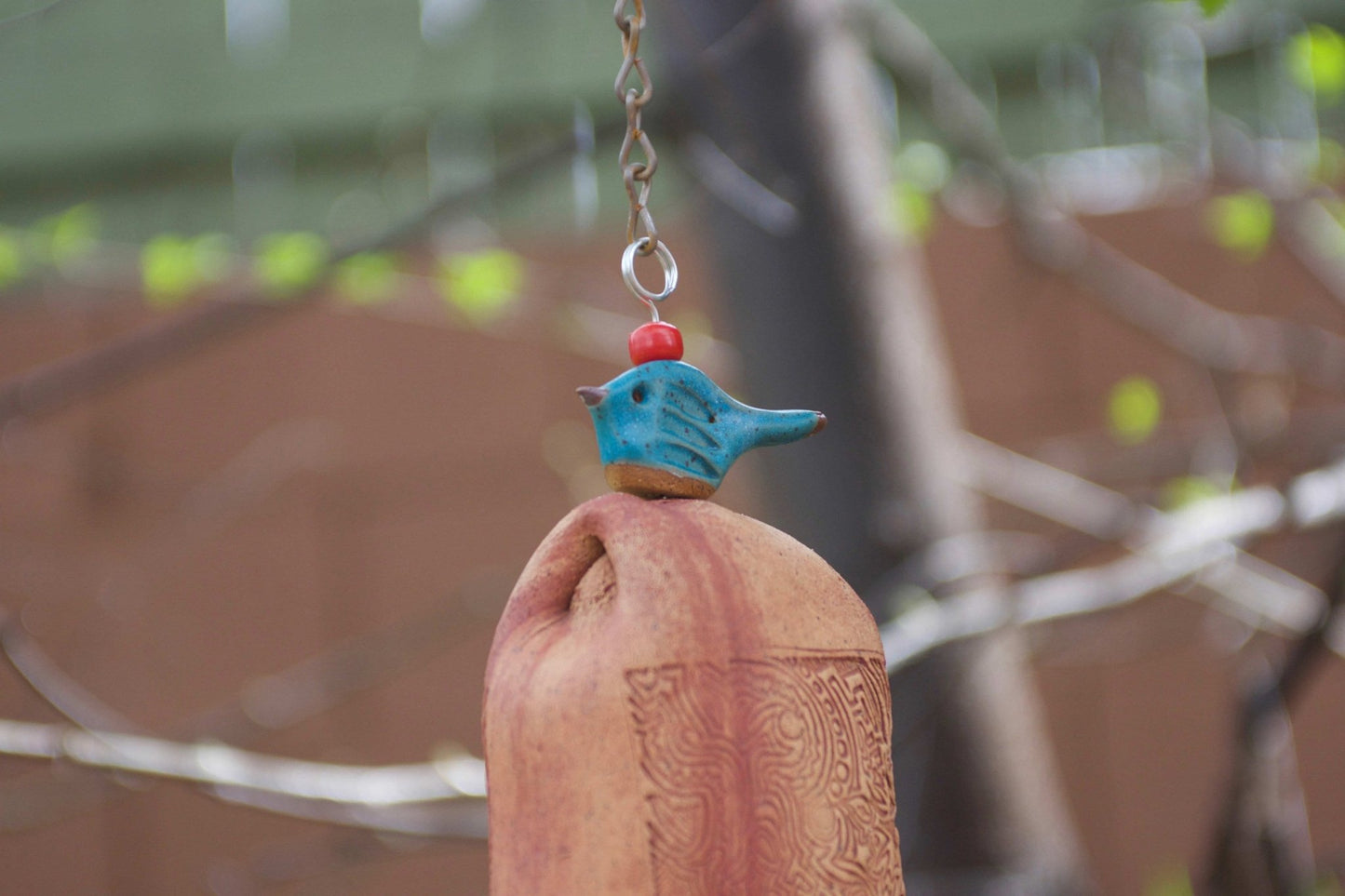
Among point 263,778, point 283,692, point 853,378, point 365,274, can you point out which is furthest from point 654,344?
point 283,692

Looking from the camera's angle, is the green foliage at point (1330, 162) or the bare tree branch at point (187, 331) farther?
the green foliage at point (1330, 162)

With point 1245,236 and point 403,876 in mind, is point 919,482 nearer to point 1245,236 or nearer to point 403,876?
point 1245,236

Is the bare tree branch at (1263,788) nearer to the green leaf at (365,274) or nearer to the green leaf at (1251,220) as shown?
the green leaf at (1251,220)

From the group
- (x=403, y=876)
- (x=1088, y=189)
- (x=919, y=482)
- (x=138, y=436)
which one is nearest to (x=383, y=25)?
(x=138, y=436)

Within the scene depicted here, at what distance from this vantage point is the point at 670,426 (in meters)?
0.96

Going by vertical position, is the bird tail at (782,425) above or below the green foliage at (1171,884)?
above

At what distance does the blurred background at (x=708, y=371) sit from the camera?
83.8 inches

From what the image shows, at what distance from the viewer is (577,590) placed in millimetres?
963

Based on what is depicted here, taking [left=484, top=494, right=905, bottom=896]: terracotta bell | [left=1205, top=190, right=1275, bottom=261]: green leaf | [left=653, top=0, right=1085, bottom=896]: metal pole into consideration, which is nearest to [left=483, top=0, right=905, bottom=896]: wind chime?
[left=484, top=494, right=905, bottom=896]: terracotta bell

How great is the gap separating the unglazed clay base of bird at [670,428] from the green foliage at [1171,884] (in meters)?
1.71

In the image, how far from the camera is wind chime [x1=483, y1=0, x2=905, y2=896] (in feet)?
2.81

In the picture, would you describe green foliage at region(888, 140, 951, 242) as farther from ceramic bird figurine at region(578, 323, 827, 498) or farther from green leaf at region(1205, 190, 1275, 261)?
ceramic bird figurine at region(578, 323, 827, 498)

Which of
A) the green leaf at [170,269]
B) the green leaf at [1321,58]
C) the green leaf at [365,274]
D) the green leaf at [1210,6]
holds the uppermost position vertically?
the green leaf at [1321,58]

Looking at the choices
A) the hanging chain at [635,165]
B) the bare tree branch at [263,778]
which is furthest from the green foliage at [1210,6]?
the bare tree branch at [263,778]
